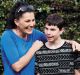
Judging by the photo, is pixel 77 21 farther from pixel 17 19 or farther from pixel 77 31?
pixel 17 19

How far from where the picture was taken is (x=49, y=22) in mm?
5078

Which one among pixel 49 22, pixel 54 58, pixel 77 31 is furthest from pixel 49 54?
pixel 77 31

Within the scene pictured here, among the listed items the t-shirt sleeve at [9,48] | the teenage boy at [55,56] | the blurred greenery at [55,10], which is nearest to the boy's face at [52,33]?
the teenage boy at [55,56]

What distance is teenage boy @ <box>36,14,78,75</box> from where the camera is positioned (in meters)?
5.04

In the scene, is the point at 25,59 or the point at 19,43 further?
the point at 19,43

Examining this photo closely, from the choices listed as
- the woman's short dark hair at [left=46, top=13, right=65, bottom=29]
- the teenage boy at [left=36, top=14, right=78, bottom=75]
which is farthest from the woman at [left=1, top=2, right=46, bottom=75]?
the woman's short dark hair at [left=46, top=13, right=65, bottom=29]

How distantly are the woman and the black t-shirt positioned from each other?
146mm

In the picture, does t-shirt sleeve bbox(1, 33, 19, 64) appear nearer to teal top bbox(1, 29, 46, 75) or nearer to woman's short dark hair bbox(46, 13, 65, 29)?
teal top bbox(1, 29, 46, 75)

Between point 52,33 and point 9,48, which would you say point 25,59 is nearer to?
point 9,48

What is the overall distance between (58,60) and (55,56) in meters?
0.06

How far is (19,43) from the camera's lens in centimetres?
498

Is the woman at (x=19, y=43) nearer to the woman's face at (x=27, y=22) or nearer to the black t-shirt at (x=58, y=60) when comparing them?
the woman's face at (x=27, y=22)

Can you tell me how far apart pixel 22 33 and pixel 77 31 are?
3.53m

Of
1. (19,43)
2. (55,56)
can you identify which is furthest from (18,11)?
(55,56)
